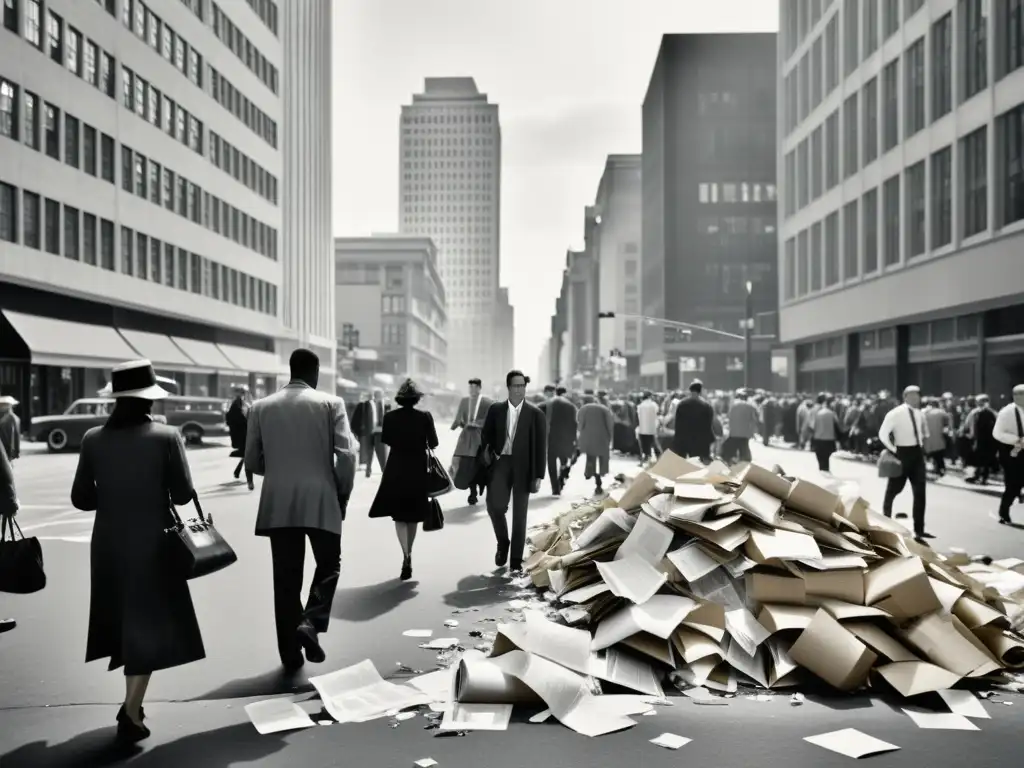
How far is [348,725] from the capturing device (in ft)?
17.7

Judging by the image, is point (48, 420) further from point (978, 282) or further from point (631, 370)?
point (631, 370)

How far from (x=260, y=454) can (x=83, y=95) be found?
37.2m

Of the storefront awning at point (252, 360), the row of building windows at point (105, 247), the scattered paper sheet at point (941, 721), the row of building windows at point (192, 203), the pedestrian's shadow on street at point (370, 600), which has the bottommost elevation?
the pedestrian's shadow on street at point (370, 600)

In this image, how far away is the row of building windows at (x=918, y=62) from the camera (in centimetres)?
2859

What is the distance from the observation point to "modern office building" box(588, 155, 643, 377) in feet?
471

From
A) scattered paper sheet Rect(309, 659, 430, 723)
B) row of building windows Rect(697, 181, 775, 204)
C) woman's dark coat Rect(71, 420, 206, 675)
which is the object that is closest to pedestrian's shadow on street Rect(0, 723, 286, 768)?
woman's dark coat Rect(71, 420, 206, 675)

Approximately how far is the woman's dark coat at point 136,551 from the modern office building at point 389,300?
11836cm

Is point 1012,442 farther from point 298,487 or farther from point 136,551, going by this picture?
point 136,551

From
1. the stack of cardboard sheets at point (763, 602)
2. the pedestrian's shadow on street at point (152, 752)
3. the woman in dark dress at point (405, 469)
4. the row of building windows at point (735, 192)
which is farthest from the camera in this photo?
the row of building windows at point (735, 192)

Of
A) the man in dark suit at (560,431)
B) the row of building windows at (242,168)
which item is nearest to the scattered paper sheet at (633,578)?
the man in dark suit at (560,431)

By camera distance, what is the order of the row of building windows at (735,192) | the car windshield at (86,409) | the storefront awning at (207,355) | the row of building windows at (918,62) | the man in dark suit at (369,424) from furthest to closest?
the row of building windows at (735,192)
the storefront awning at (207,355)
the car windshield at (86,409)
the row of building windows at (918,62)
the man in dark suit at (369,424)

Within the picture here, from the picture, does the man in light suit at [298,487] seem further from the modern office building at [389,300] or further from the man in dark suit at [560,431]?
the modern office building at [389,300]

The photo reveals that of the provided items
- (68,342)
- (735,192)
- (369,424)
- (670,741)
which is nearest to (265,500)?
(670,741)

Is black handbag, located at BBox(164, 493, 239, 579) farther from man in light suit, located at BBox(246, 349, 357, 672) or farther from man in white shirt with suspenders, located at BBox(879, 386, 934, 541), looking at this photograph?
man in white shirt with suspenders, located at BBox(879, 386, 934, 541)
